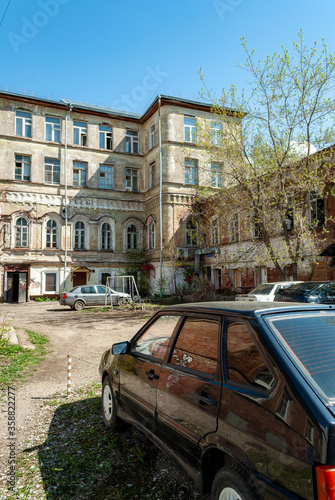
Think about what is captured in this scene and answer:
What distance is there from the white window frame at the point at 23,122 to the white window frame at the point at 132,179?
30.3 ft

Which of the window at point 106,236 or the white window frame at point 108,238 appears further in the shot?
the window at point 106,236

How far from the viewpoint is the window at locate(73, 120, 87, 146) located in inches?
1238

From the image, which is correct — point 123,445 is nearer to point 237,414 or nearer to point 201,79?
point 237,414

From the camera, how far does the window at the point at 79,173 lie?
3127 cm

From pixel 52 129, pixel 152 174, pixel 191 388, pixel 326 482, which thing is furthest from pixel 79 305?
pixel 326 482

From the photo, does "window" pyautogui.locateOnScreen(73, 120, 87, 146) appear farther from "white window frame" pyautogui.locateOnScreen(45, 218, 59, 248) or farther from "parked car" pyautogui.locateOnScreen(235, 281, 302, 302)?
"parked car" pyautogui.locateOnScreen(235, 281, 302, 302)

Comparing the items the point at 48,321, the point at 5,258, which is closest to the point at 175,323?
the point at 48,321

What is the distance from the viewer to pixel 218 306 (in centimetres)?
299

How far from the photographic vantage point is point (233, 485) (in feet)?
7.13

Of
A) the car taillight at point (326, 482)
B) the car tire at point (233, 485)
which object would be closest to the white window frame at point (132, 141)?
the car tire at point (233, 485)

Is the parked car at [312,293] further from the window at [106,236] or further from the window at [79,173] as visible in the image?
the window at [79,173]

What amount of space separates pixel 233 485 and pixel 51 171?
1238 inches

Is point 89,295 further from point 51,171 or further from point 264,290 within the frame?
point 51,171

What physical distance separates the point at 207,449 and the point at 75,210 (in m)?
29.7
